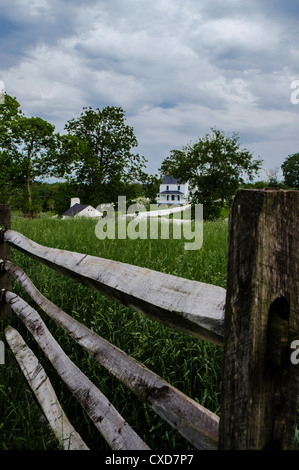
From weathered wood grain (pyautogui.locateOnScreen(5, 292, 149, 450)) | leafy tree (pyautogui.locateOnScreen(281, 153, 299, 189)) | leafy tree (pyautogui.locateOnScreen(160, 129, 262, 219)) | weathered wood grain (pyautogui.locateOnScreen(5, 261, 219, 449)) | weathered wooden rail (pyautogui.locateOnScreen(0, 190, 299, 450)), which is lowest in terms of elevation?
weathered wood grain (pyautogui.locateOnScreen(5, 292, 149, 450))

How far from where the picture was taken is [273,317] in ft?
3.03

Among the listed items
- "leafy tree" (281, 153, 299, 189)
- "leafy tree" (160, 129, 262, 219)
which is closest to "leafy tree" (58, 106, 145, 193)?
"leafy tree" (160, 129, 262, 219)

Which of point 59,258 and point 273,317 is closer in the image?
point 273,317

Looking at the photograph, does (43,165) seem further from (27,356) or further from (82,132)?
(27,356)

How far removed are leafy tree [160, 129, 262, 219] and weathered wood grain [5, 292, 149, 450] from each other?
1247 inches

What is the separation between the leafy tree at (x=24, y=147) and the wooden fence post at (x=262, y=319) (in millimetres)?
30316

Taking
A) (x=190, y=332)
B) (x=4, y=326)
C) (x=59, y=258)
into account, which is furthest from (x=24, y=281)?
(x=190, y=332)

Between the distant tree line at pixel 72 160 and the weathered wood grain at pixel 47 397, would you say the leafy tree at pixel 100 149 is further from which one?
the weathered wood grain at pixel 47 397

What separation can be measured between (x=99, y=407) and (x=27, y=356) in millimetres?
1226

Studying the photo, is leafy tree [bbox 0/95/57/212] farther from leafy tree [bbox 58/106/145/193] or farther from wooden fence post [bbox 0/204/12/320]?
wooden fence post [bbox 0/204/12/320]

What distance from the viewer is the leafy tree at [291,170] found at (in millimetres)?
73625

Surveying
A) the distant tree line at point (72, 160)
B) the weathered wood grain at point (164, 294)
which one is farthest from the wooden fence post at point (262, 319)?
the distant tree line at point (72, 160)

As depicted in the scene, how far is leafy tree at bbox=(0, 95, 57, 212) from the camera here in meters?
29.3

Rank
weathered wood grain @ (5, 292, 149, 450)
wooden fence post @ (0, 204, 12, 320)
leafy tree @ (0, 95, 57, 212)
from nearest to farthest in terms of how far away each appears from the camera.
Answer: weathered wood grain @ (5, 292, 149, 450)
wooden fence post @ (0, 204, 12, 320)
leafy tree @ (0, 95, 57, 212)
